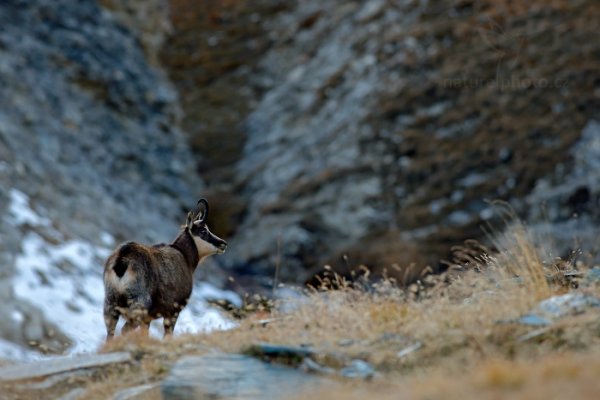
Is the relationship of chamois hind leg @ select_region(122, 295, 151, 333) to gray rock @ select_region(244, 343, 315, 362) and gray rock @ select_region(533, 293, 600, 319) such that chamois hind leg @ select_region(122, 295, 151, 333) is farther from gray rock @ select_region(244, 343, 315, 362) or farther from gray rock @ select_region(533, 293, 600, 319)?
gray rock @ select_region(533, 293, 600, 319)

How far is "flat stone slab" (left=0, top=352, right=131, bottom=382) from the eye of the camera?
28.0 feet

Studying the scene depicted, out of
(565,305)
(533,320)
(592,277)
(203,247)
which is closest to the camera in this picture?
(533,320)

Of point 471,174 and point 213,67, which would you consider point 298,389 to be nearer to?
point 471,174

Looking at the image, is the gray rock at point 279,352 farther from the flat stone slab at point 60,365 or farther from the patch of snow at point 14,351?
the patch of snow at point 14,351

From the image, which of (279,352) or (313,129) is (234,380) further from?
(313,129)

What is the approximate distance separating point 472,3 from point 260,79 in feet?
21.9

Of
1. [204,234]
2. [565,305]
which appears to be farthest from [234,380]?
[204,234]

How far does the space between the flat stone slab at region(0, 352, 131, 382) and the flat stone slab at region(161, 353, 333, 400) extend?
0.67 meters

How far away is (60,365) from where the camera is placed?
8.66m

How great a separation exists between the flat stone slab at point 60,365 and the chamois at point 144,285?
129cm

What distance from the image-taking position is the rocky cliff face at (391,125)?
2448 centimetres

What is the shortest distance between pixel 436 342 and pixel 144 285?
399cm

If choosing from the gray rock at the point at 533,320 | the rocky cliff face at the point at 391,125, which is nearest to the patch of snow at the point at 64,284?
the rocky cliff face at the point at 391,125

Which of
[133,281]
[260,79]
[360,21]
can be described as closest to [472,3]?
[360,21]
